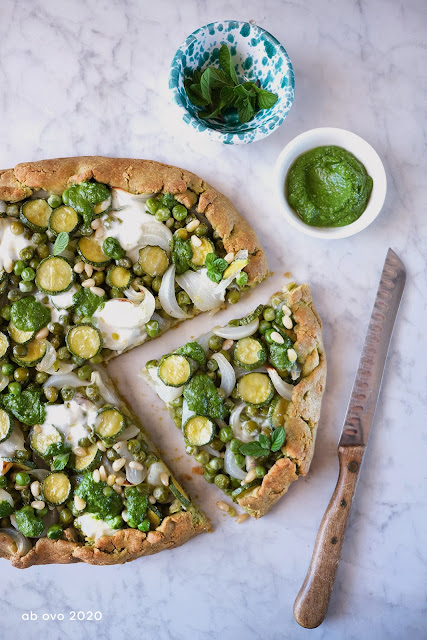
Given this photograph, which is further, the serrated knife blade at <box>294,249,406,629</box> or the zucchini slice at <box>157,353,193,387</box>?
the serrated knife blade at <box>294,249,406,629</box>

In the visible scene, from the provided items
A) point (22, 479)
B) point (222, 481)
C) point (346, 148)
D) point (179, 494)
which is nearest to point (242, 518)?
point (222, 481)

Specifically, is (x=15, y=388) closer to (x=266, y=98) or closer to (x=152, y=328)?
(x=152, y=328)

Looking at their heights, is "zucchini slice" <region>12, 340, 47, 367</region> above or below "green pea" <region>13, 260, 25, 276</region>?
below

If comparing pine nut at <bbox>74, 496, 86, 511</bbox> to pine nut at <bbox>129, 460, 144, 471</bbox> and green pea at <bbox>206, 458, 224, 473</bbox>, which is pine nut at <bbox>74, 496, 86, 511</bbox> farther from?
green pea at <bbox>206, 458, 224, 473</bbox>

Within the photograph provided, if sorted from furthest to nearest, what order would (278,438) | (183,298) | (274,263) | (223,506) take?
(274,263), (223,506), (183,298), (278,438)

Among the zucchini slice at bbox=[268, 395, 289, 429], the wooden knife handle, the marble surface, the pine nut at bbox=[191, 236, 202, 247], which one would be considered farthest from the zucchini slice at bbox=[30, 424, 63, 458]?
the wooden knife handle

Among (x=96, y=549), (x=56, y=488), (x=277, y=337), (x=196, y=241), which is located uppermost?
(x=196, y=241)

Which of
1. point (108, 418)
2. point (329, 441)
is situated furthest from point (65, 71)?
point (329, 441)
